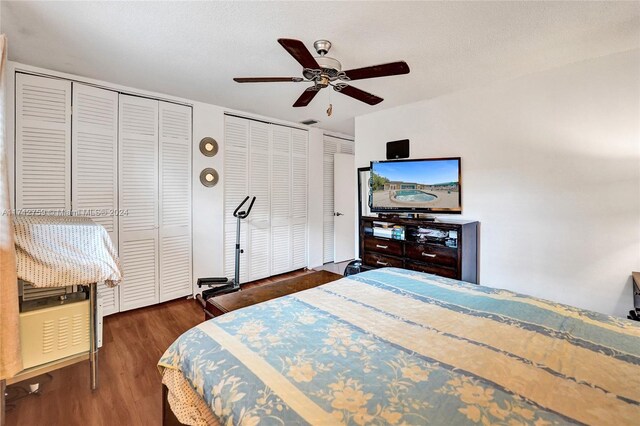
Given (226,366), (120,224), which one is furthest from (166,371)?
(120,224)

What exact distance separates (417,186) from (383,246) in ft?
2.56

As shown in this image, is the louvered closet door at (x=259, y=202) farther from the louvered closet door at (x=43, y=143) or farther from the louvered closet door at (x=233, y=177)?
the louvered closet door at (x=43, y=143)

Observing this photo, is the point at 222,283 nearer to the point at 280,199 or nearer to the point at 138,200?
the point at 138,200

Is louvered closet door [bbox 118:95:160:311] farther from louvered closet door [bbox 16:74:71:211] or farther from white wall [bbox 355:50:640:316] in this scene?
white wall [bbox 355:50:640:316]

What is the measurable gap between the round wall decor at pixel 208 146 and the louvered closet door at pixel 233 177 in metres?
0.18

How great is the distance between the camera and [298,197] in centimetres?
456

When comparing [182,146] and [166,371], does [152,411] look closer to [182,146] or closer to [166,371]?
[166,371]

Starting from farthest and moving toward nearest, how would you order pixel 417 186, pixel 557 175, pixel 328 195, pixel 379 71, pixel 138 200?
pixel 328 195 → pixel 417 186 → pixel 138 200 → pixel 557 175 → pixel 379 71

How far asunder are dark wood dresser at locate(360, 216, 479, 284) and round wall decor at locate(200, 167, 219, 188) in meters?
1.97

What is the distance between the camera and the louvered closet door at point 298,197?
14.7 ft

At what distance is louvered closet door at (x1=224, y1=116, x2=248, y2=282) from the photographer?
3.78 metres

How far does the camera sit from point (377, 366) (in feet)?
3.12

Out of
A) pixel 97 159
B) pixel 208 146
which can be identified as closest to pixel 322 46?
pixel 208 146

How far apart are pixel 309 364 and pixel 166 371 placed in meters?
0.59
